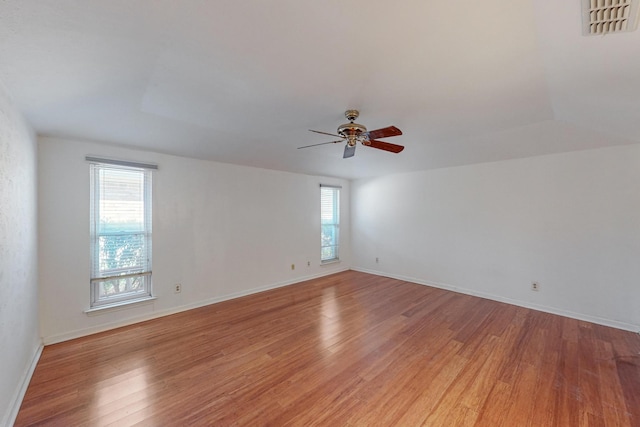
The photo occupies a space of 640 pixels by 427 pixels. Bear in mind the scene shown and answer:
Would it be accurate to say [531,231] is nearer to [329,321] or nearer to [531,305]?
[531,305]

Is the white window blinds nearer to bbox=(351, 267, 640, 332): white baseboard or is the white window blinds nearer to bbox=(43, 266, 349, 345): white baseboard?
bbox=(43, 266, 349, 345): white baseboard

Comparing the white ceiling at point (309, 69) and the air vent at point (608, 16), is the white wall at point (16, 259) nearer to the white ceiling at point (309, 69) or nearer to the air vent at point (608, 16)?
the white ceiling at point (309, 69)

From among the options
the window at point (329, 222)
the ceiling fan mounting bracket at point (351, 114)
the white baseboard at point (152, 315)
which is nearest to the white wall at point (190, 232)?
the white baseboard at point (152, 315)

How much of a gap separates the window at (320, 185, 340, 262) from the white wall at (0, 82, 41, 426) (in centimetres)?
433

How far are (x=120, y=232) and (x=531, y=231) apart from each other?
5.83 metres

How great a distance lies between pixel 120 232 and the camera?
3.14 meters

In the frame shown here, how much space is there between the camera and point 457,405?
6.05 ft

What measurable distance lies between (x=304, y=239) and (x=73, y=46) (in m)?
4.31

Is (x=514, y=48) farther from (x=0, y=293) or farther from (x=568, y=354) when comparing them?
(x=0, y=293)

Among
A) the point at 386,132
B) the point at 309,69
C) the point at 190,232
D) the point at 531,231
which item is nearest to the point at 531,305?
the point at 531,231

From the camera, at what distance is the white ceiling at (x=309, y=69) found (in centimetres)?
119

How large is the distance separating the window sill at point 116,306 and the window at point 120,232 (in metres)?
0.04

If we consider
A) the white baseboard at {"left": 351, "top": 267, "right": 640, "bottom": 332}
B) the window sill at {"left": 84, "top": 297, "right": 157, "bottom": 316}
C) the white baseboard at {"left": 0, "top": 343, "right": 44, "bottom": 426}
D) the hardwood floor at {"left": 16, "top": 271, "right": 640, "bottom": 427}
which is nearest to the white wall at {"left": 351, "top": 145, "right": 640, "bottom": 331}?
the white baseboard at {"left": 351, "top": 267, "right": 640, "bottom": 332}

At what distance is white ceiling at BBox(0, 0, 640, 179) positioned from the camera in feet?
3.91
